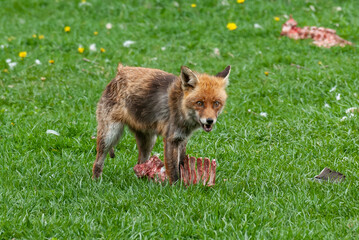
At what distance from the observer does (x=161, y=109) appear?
6.47 meters

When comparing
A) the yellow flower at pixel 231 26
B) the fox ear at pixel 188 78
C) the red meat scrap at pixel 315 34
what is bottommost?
the yellow flower at pixel 231 26

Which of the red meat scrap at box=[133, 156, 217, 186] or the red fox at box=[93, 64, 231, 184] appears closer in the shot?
the red fox at box=[93, 64, 231, 184]

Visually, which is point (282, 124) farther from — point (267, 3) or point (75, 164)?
point (267, 3)

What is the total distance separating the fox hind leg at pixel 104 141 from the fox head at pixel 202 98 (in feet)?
3.47

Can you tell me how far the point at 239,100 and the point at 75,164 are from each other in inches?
→ 128

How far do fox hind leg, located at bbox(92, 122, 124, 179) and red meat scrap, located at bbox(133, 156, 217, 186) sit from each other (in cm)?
45

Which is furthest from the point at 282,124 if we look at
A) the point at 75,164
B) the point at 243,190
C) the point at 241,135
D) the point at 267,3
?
the point at 267,3

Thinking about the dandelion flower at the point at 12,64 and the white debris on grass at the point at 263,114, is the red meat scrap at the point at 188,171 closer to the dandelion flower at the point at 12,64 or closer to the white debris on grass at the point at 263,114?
the white debris on grass at the point at 263,114

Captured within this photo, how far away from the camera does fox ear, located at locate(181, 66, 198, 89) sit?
6.01m

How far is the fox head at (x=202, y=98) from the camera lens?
19.2 ft

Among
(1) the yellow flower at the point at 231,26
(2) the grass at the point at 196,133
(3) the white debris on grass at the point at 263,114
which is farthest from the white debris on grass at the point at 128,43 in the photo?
(3) the white debris on grass at the point at 263,114

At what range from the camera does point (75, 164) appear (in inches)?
279

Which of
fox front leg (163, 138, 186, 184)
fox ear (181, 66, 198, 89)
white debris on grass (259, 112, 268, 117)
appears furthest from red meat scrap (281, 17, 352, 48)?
fox front leg (163, 138, 186, 184)

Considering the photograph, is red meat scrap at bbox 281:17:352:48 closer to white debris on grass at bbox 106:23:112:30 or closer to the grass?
the grass
